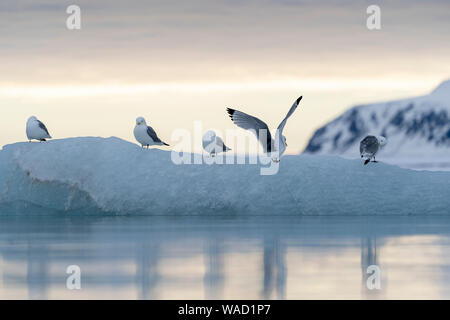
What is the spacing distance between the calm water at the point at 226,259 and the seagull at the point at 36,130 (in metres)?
4.11

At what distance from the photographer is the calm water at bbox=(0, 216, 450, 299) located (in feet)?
25.0

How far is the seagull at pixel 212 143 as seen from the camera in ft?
60.3

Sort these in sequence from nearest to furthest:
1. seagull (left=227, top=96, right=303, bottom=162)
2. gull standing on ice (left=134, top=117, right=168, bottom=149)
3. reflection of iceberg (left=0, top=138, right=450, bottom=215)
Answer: seagull (left=227, top=96, right=303, bottom=162)
reflection of iceberg (left=0, top=138, right=450, bottom=215)
gull standing on ice (left=134, top=117, right=168, bottom=149)

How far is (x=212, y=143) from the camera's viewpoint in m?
18.4

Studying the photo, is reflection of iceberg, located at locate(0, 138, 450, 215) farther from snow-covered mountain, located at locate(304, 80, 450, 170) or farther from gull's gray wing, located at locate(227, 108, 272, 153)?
snow-covered mountain, located at locate(304, 80, 450, 170)

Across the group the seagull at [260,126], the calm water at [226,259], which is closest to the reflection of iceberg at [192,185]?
the seagull at [260,126]

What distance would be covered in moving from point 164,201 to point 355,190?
3743 millimetres

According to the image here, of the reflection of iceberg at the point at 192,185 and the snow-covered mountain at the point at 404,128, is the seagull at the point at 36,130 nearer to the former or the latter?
the reflection of iceberg at the point at 192,185

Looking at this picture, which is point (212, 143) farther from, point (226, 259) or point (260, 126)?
point (226, 259)

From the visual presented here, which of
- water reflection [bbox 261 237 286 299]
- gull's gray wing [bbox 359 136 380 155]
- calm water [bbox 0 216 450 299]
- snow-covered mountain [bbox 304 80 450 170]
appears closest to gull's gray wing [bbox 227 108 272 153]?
calm water [bbox 0 216 450 299]

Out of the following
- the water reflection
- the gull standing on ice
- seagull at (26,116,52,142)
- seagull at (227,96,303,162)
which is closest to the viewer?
the water reflection

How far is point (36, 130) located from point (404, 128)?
95691 mm

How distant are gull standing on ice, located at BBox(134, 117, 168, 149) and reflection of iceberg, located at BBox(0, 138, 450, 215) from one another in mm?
209
